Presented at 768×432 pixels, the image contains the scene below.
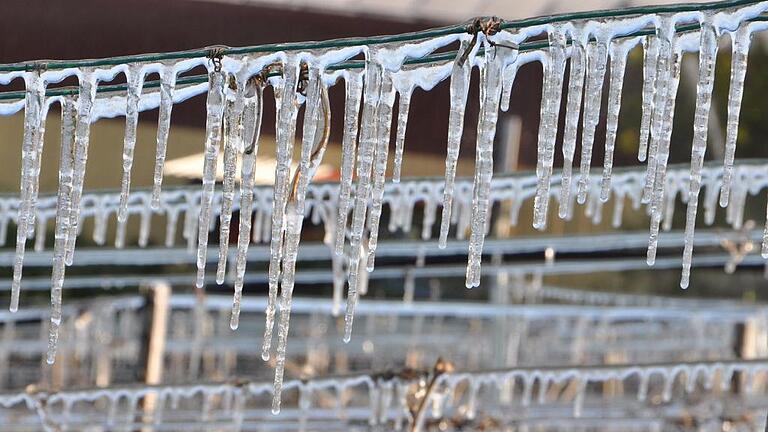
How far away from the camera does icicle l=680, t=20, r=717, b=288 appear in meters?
1.80

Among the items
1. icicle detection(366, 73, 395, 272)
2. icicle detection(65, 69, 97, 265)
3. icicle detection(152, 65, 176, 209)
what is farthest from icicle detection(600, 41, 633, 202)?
icicle detection(65, 69, 97, 265)

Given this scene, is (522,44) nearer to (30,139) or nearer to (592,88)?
(592,88)

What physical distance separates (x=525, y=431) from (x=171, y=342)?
1971 millimetres

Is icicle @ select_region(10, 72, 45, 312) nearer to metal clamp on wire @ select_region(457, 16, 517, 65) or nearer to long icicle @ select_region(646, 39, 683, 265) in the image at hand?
metal clamp on wire @ select_region(457, 16, 517, 65)

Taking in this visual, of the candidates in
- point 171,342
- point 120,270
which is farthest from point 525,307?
point 120,270

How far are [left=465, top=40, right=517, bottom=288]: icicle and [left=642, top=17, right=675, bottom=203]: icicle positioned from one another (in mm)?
215

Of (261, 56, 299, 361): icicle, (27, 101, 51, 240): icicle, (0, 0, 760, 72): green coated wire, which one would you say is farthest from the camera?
(27, 101, 51, 240): icicle

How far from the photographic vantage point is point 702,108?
1.91 m

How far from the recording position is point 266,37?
7867 mm

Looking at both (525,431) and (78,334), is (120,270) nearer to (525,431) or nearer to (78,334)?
(78,334)

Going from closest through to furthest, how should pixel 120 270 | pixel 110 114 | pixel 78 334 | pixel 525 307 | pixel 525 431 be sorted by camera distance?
pixel 110 114 < pixel 525 307 < pixel 525 431 < pixel 78 334 < pixel 120 270

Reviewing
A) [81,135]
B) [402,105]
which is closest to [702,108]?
[402,105]

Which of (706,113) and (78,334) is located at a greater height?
(706,113)

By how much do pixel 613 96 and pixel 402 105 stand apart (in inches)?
12.8
